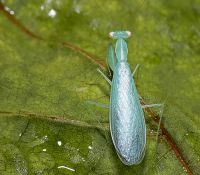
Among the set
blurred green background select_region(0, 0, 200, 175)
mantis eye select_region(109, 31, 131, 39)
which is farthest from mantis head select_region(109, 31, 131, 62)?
blurred green background select_region(0, 0, 200, 175)

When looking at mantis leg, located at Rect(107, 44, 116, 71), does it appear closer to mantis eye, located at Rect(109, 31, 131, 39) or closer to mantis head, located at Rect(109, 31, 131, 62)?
mantis head, located at Rect(109, 31, 131, 62)

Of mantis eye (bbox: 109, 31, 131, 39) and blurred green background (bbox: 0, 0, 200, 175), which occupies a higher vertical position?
mantis eye (bbox: 109, 31, 131, 39)

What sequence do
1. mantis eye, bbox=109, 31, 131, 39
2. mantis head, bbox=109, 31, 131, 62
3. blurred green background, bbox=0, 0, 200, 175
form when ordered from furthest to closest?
mantis eye, bbox=109, 31, 131, 39 < mantis head, bbox=109, 31, 131, 62 < blurred green background, bbox=0, 0, 200, 175

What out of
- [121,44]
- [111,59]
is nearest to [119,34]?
[121,44]

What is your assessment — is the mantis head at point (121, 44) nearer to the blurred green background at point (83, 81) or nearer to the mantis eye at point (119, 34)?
the mantis eye at point (119, 34)

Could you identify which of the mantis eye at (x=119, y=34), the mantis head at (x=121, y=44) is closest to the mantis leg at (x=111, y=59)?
the mantis head at (x=121, y=44)

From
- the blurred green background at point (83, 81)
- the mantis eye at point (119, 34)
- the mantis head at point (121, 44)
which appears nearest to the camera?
the blurred green background at point (83, 81)

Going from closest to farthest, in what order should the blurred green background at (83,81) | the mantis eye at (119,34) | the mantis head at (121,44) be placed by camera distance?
the blurred green background at (83,81) < the mantis head at (121,44) < the mantis eye at (119,34)

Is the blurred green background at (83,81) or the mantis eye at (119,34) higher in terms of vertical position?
the mantis eye at (119,34)
